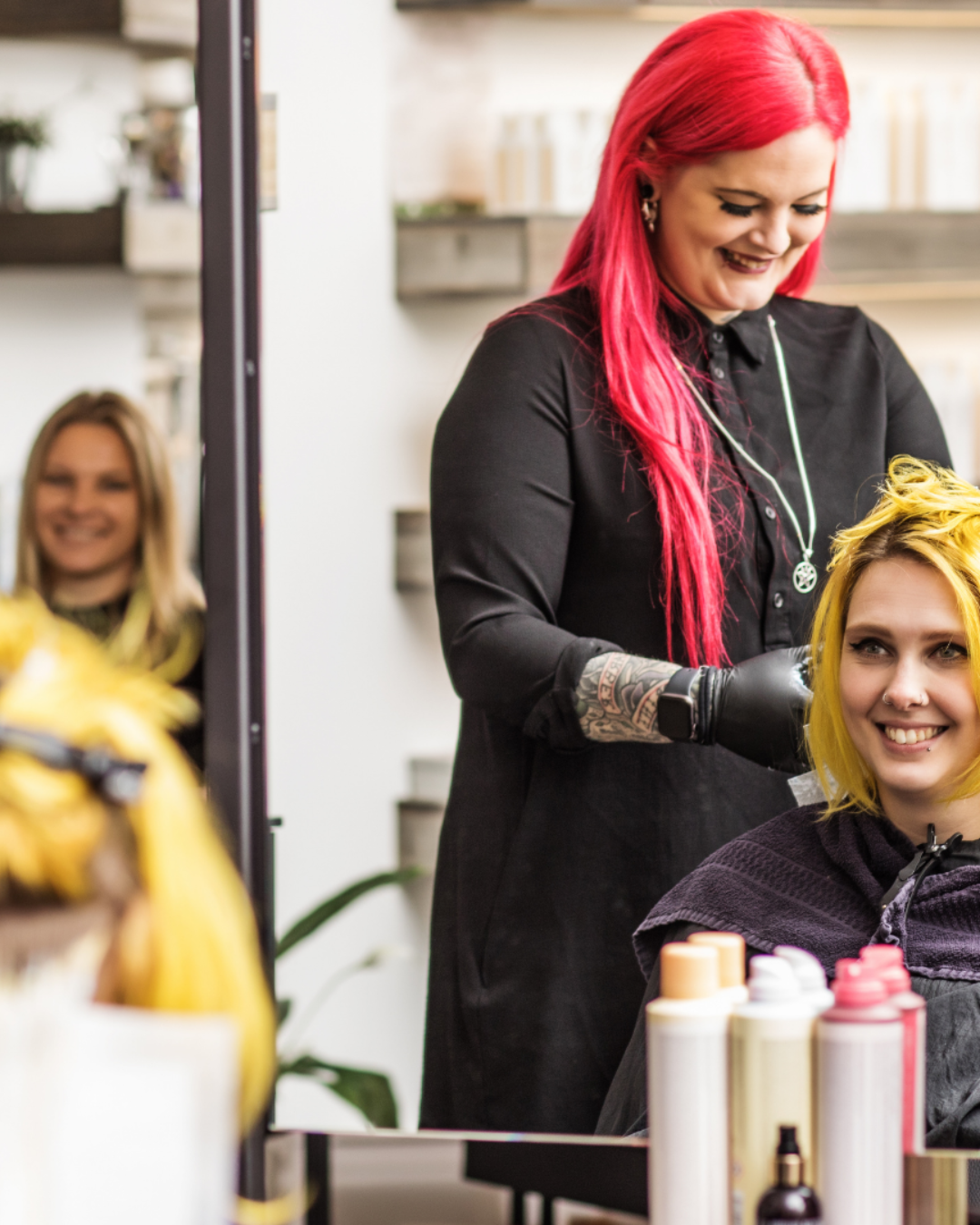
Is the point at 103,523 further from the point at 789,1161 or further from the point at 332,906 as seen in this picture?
the point at 789,1161

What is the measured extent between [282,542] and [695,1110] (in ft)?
2.05

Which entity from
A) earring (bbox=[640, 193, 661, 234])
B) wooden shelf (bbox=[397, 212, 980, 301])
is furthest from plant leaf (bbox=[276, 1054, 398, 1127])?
earring (bbox=[640, 193, 661, 234])

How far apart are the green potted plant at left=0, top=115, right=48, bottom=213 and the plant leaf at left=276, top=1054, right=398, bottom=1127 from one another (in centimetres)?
89

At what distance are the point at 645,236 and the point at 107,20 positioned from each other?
0.59 metres

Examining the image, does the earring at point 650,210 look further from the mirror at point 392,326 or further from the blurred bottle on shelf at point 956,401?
the blurred bottle on shelf at point 956,401

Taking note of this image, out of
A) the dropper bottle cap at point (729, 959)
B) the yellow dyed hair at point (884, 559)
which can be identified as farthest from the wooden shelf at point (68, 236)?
the dropper bottle cap at point (729, 959)

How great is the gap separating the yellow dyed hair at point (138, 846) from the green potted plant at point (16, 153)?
704 millimetres

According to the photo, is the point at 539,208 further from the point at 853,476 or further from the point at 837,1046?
the point at 837,1046

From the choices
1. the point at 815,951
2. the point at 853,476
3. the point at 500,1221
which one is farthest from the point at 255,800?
the point at 853,476

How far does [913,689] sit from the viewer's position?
115 centimetres

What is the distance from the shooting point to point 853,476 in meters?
1.23

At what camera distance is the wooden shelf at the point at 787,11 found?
3.97 ft

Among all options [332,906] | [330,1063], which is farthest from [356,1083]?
[332,906]

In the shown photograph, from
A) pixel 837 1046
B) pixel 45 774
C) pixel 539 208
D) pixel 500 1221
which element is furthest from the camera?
pixel 539 208
